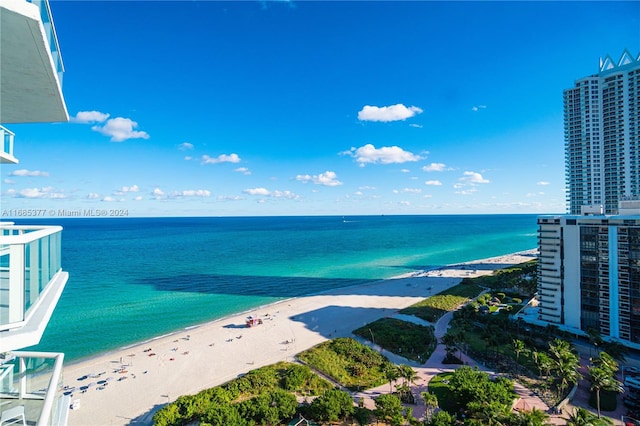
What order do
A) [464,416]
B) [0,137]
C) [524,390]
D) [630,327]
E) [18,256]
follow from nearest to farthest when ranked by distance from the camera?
[18,256] < [0,137] < [464,416] < [524,390] < [630,327]

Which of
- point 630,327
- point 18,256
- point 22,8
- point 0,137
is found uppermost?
point 22,8

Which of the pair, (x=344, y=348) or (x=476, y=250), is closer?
(x=344, y=348)

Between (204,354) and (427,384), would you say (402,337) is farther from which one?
(204,354)

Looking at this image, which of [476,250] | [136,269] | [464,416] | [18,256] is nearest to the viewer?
[18,256]

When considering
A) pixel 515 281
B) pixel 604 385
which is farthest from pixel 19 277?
pixel 515 281

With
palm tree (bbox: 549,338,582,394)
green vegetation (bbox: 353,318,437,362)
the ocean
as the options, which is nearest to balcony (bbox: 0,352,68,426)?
palm tree (bbox: 549,338,582,394)

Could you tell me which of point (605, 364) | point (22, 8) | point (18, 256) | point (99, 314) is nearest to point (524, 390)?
point (605, 364)

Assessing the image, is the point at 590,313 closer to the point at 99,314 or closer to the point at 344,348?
the point at 344,348
